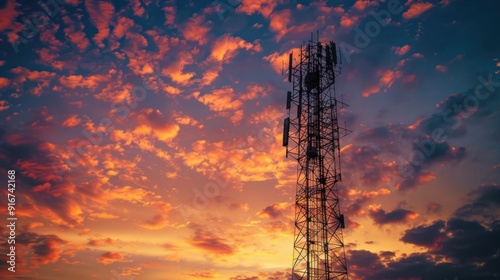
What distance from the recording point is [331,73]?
149ft

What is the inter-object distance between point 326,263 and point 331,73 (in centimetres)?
2258

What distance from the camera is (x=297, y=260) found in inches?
1499

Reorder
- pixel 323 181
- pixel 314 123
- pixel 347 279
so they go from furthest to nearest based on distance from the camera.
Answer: pixel 314 123 → pixel 323 181 → pixel 347 279

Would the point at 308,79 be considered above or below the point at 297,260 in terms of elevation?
above

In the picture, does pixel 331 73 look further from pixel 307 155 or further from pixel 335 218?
pixel 335 218

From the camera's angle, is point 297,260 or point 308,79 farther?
point 308,79

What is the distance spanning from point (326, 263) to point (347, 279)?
8.78 ft

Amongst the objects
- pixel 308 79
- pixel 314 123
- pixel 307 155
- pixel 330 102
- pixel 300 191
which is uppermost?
pixel 308 79

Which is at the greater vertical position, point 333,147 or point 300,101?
point 300,101

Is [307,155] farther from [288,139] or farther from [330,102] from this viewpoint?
[330,102]

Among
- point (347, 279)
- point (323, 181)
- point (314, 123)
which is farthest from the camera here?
point (314, 123)

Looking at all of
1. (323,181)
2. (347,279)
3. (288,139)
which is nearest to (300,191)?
(323,181)

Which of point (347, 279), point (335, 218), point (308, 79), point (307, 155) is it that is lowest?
point (347, 279)

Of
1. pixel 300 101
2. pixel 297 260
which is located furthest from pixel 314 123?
pixel 297 260
